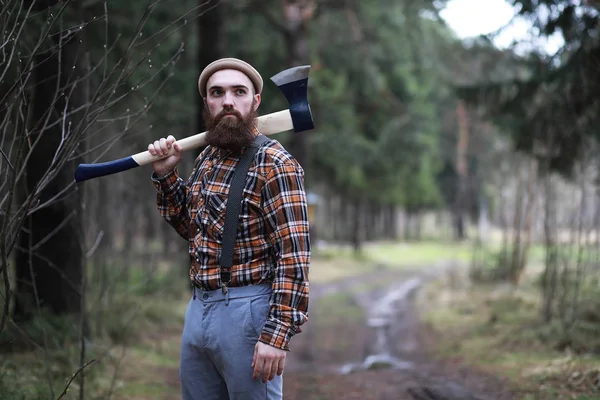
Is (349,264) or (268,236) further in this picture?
(349,264)

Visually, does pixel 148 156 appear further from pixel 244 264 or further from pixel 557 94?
pixel 557 94

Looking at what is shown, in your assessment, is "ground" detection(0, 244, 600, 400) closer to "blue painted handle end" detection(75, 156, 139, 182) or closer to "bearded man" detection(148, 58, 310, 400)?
"blue painted handle end" detection(75, 156, 139, 182)

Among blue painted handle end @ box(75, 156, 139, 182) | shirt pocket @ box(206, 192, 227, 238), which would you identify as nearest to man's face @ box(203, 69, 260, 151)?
shirt pocket @ box(206, 192, 227, 238)

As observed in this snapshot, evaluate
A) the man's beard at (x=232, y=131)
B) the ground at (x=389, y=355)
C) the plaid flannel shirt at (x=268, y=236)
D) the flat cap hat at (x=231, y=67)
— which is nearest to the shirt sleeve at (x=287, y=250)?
the plaid flannel shirt at (x=268, y=236)

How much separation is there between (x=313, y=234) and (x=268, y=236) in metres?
21.4

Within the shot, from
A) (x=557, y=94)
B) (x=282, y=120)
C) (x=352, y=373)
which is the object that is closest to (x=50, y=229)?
(x=352, y=373)

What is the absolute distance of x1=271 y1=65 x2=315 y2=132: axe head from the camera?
3322mm

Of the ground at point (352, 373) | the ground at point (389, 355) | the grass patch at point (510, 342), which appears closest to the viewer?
the grass patch at point (510, 342)

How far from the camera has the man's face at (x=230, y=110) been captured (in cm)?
315

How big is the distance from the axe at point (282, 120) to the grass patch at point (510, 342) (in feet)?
12.4

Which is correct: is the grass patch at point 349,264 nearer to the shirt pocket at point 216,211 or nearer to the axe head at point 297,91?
the axe head at point 297,91

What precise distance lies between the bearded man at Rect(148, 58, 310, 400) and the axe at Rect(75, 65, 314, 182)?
0.17 meters

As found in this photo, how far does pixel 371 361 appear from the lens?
868 cm

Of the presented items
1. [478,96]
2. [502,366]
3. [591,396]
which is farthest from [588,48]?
[591,396]
